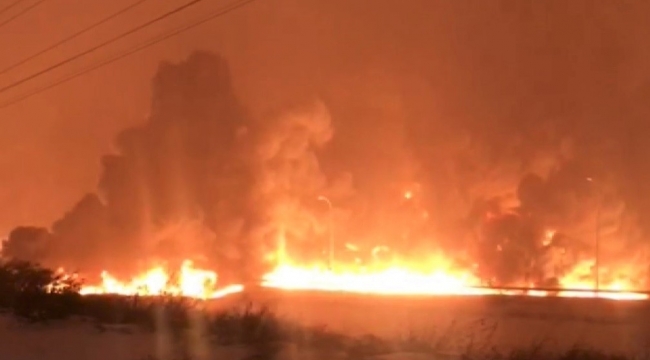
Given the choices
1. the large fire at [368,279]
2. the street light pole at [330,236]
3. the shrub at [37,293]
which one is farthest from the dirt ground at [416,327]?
the street light pole at [330,236]

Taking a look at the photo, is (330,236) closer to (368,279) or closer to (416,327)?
(368,279)

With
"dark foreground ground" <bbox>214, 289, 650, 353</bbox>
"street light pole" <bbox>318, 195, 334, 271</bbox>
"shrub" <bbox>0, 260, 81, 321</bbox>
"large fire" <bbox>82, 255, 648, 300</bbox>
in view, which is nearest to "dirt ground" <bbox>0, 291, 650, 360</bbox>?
"dark foreground ground" <bbox>214, 289, 650, 353</bbox>

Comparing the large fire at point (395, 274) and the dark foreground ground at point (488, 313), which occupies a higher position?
the large fire at point (395, 274)

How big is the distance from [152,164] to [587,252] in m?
28.4

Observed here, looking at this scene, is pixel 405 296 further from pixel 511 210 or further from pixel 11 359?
pixel 11 359

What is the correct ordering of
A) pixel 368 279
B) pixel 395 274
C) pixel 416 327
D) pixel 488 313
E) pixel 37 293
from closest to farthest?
pixel 37 293, pixel 416 327, pixel 488 313, pixel 368 279, pixel 395 274

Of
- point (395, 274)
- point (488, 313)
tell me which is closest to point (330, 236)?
point (395, 274)

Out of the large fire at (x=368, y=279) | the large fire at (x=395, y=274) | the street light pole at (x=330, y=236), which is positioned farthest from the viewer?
the street light pole at (x=330, y=236)

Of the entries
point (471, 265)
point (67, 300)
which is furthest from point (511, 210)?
point (67, 300)

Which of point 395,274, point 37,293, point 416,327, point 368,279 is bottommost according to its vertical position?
point 416,327

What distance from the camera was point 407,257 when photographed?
7625 centimetres

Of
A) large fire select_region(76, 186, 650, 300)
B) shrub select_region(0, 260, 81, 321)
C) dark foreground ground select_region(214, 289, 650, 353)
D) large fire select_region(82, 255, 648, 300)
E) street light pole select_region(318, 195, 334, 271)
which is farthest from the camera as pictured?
street light pole select_region(318, 195, 334, 271)

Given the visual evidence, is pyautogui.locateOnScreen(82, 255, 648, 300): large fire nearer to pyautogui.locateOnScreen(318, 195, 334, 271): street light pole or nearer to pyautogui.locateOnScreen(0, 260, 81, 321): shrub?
pyautogui.locateOnScreen(318, 195, 334, 271): street light pole

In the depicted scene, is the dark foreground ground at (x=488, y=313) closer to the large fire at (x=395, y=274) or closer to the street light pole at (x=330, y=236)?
the large fire at (x=395, y=274)
